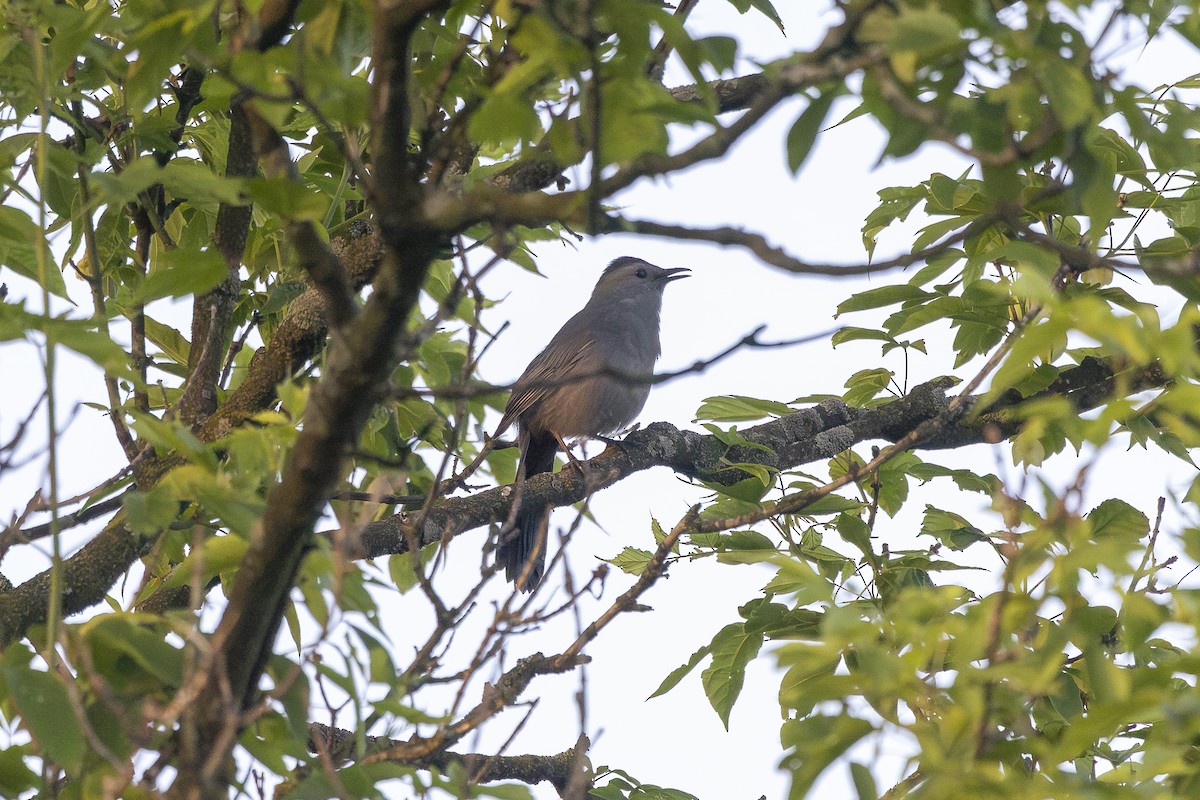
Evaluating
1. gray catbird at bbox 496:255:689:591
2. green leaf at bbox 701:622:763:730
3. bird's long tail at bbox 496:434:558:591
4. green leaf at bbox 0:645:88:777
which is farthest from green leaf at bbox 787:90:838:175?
gray catbird at bbox 496:255:689:591

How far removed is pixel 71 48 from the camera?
Answer: 2354mm

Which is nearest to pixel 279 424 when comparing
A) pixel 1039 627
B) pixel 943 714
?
pixel 943 714

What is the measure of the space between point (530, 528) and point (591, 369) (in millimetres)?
1021

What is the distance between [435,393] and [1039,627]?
53.3 inches

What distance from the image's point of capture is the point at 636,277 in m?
9.52

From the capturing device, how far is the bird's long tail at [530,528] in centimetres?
518

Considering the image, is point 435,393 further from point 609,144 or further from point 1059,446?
point 1059,446

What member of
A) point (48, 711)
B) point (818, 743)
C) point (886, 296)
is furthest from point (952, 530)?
point (48, 711)

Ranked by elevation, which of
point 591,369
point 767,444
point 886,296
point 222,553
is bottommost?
point 222,553

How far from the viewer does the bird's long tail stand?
5180 mm

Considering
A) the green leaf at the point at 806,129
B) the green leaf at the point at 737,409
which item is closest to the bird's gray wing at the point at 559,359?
the green leaf at the point at 737,409

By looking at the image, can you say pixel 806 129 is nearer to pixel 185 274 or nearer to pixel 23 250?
pixel 185 274

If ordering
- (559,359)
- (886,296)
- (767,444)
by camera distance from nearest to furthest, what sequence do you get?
(886,296) → (767,444) → (559,359)

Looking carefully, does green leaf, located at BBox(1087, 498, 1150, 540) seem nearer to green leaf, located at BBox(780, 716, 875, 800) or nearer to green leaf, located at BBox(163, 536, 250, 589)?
Result: green leaf, located at BBox(780, 716, 875, 800)
